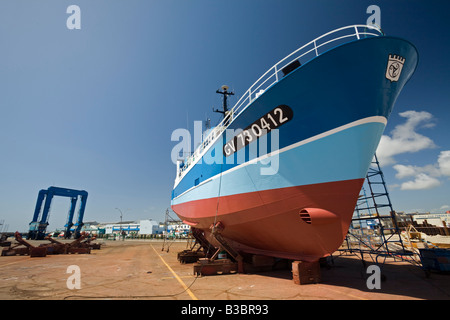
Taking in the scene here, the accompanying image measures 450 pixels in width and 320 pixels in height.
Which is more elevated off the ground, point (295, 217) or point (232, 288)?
point (295, 217)

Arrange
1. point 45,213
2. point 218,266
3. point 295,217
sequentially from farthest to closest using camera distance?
point 45,213 < point 218,266 < point 295,217

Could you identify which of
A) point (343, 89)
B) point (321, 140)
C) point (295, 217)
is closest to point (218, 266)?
point (295, 217)

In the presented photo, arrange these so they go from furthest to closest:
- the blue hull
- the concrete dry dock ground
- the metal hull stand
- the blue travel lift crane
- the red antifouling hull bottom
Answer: the blue travel lift crane
the metal hull stand
the red antifouling hull bottom
the blue hull
the concrete dry dock ground

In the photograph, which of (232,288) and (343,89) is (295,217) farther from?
(343,89)

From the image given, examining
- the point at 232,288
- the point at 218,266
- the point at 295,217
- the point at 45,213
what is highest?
the point at 45,213

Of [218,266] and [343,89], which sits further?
[218,266]

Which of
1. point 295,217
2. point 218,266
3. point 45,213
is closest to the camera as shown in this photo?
point 295,217

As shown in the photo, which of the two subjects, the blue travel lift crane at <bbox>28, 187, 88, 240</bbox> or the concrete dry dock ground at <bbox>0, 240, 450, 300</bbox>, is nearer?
the concrete dry dock ground at <bbox>0, 240, 450, 300</bbox>


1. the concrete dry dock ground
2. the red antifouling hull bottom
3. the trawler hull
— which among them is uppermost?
the trawler hull

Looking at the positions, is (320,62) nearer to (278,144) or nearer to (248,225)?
(278,144)

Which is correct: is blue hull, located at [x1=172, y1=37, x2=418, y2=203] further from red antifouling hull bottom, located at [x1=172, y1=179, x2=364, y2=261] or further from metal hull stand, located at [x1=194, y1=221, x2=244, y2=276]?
metal hull stand, located at [x1=194, y1=221, x2=244, y2=276]

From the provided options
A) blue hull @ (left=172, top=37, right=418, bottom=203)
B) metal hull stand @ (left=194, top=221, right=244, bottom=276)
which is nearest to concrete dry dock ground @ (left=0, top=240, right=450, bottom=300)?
metal hull stand @ (left=194, top=221, right=244, bottom=276)
